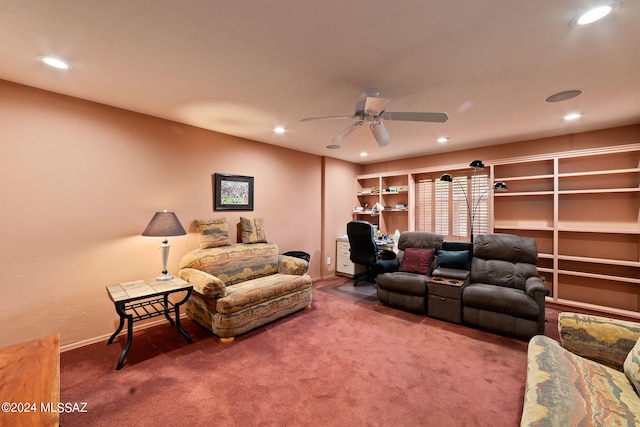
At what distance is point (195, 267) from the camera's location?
3.29 meters

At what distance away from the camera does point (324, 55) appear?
1948 mm

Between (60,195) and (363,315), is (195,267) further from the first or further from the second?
(363,315)

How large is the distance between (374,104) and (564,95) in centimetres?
195

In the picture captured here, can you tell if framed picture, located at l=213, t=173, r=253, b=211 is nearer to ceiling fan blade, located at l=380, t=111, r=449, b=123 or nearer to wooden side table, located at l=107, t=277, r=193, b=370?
wooden side table, located at l=107, t=277, r=193, b=370

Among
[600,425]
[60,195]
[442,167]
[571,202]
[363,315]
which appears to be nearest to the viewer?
[600,425]

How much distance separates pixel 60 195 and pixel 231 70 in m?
2.13

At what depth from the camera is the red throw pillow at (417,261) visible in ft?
12.8

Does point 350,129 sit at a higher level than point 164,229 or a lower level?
higher

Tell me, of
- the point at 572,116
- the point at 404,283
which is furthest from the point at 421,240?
the point at 572,116

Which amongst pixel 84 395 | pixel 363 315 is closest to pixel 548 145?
pixel 363 315

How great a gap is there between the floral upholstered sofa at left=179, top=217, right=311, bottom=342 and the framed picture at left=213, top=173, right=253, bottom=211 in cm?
26

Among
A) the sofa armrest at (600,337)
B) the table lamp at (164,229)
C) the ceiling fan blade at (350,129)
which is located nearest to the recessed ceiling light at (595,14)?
the ceiling fan blade at (350,129)

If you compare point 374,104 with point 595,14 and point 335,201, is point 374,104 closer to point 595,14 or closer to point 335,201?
point 595,14

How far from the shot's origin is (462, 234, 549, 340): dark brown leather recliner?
2.87 metres
